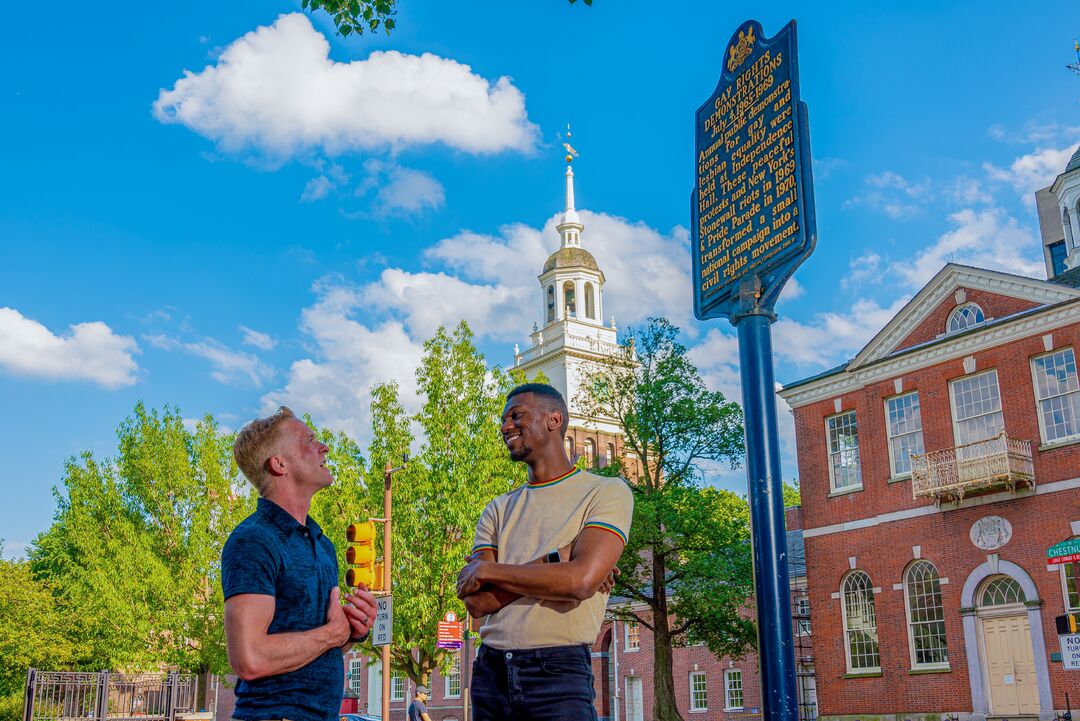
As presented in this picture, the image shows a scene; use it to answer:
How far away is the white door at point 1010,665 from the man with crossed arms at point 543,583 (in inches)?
1011

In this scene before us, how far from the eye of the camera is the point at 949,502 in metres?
28.7

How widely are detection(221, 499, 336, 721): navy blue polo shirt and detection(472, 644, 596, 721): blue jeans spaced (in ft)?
2.45

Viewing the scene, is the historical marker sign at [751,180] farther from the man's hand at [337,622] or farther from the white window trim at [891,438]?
the white window trim at [891,438]

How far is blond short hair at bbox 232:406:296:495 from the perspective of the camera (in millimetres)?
4195

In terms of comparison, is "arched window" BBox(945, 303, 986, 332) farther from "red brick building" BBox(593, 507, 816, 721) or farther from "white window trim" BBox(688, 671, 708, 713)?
"white window trim" BBox(688, 671, 708, 713)

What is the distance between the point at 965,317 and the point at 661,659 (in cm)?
1423

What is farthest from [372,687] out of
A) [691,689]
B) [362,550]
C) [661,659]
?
[362,550]

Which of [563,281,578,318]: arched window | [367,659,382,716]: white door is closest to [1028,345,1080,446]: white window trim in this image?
[563,281,578,318]: arched window

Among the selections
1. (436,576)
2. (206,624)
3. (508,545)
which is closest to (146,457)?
(206,624)

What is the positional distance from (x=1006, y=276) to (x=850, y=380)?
5597mm

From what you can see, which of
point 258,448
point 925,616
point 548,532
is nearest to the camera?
point 258,448

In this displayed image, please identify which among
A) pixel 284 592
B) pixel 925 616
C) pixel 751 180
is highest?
pixel 751 180

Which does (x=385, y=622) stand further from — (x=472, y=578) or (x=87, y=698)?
(x=472, y=578)

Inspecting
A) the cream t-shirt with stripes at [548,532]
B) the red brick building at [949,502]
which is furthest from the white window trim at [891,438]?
the cream t-shirt with stripes at [548,532]
